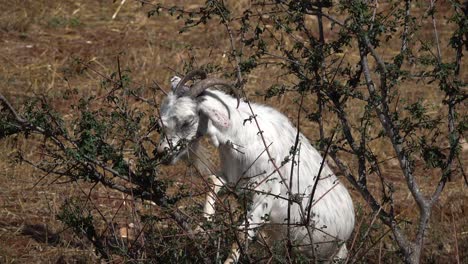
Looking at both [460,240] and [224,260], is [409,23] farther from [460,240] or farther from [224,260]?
[460,240]

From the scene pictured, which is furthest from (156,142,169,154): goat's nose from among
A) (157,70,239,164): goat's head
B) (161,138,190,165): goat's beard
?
(157,70,239,164): goat's head

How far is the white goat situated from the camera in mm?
6188

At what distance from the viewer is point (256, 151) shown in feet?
21.0

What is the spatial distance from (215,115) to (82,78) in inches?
180

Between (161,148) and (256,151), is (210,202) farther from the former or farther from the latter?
(256,151)

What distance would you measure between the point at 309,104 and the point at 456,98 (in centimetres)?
492

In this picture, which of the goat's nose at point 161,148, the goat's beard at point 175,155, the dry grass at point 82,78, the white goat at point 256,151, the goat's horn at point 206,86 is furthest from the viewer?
the dry grass at point 82,78

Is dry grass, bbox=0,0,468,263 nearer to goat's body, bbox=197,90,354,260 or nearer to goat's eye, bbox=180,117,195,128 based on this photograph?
goat's body, bbox=197,90,354,260

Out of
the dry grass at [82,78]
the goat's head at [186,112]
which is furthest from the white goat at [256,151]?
the dry grass at [82,78]

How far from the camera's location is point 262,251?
5.39m

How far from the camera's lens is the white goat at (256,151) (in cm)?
619

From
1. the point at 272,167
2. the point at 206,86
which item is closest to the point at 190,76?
the point at 206,86

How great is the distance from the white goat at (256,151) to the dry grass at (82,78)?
0.89ft

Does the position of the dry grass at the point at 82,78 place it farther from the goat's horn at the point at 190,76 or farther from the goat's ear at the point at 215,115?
the goat's ear at the point at 215,115
